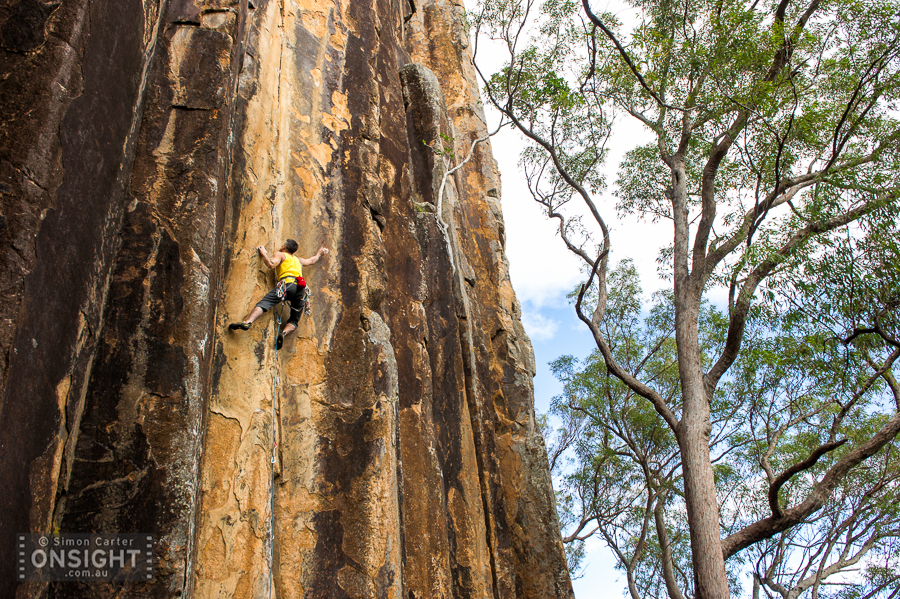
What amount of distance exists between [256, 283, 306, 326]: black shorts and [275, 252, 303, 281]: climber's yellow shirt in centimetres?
11

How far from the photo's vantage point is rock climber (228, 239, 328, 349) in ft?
17.4

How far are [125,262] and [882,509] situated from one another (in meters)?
16.6

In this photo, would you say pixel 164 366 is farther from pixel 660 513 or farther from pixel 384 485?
pixel 660 513

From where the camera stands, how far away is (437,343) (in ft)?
24.7

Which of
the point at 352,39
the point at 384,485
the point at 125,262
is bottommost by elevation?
the point at 384,485

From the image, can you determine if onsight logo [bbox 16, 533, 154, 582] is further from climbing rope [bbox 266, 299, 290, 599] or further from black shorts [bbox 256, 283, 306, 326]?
black shorts [bbox 256, 283, 306, 326]

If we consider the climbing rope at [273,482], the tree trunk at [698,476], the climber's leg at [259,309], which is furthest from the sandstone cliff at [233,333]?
the tree trunk at [698,476]

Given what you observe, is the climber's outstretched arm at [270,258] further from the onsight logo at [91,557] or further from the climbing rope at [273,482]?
the onsight logo at [91,557]

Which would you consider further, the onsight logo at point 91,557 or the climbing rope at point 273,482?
the climbing rope at point 273,482

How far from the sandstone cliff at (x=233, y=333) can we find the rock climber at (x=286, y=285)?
151 mm

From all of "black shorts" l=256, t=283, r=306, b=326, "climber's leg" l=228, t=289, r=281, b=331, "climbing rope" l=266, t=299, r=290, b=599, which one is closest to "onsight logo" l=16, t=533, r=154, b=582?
"climbing rope" l=266, t=299, r=290, b=599

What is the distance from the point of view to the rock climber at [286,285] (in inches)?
209

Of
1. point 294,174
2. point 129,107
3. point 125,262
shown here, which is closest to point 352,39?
point 294,174

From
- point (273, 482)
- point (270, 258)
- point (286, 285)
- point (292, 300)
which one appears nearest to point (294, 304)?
point (292, 300)
